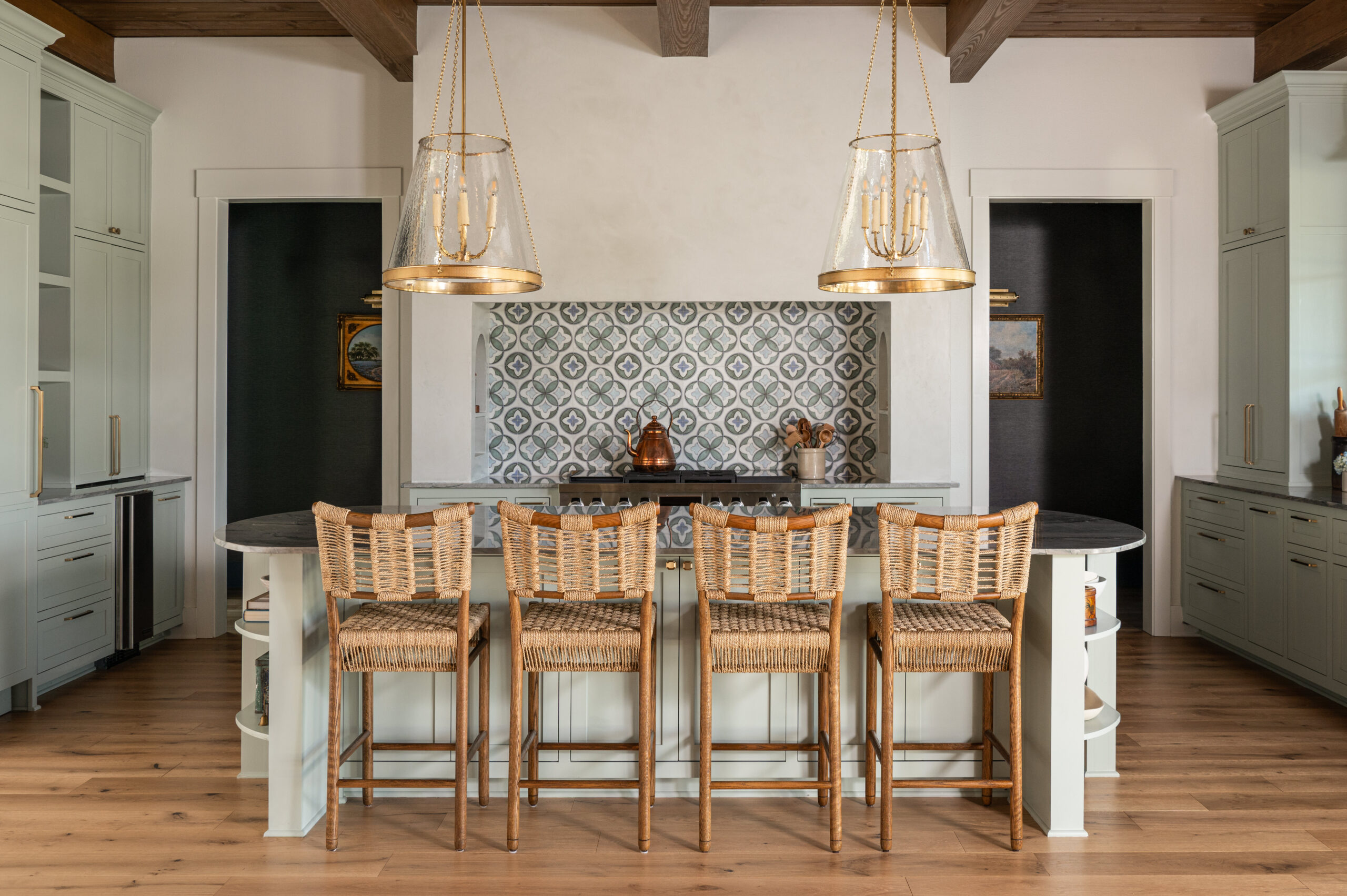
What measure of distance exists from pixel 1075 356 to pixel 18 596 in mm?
6406

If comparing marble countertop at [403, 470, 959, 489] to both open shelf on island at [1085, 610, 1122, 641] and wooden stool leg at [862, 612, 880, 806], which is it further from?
wooden stool leg at [862, 612, 880, 806]

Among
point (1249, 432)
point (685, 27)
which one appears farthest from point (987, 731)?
point (685, 27)

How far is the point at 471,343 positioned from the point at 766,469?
6.21 ft

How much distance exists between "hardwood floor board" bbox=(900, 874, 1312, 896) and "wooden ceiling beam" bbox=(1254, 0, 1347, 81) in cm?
421

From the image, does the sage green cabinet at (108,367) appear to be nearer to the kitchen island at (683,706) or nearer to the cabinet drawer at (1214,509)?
the kitchen island at (683,706)

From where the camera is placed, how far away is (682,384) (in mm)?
5703

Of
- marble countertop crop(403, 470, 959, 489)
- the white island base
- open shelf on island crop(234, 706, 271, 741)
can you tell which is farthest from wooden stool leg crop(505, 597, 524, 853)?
marble countertop crop(403, 470, 959, 489)

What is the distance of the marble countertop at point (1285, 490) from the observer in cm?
418

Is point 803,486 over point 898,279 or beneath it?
beneath

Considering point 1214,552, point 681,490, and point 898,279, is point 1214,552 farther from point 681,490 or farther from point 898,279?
point 898,279

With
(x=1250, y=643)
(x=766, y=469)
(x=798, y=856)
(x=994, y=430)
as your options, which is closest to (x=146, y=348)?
(x=766, y=469)

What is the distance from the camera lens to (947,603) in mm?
3059

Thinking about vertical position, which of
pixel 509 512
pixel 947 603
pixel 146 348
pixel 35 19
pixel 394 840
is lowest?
pixel 394 840

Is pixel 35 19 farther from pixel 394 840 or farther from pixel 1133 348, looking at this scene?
pixel 1133 348
